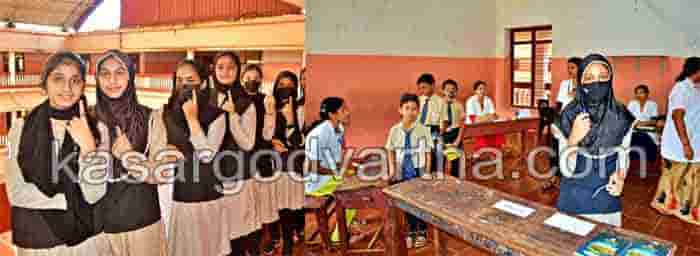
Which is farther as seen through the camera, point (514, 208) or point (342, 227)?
point (342, 227)

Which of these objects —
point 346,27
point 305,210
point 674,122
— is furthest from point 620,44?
point 305,210

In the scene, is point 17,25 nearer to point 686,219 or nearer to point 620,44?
point 686,219

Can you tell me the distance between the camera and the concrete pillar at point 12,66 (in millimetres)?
2246

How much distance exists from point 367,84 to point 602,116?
341cm

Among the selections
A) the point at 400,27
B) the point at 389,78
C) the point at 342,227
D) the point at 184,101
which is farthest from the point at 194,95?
the point at 400,27

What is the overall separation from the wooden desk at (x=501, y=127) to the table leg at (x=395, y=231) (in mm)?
2786

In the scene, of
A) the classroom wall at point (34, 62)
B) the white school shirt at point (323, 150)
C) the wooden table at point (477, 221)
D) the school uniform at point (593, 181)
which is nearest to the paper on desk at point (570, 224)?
the wooden table at point (477, 221)

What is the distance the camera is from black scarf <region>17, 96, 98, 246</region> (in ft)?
7.32

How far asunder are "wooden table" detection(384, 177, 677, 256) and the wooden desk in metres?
2.60

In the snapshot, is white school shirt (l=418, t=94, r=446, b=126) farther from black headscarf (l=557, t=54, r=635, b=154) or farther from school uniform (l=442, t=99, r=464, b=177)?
black headscarf (l=557, t=54, r=635, b=154)

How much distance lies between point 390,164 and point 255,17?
155 cm

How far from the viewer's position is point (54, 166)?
2.31 meters

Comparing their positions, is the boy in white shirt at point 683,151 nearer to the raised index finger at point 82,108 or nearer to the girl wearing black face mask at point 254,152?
the girl wearing black face mask at point 254,152

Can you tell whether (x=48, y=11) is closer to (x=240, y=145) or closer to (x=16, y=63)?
(x=16, y=63)
